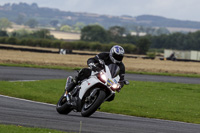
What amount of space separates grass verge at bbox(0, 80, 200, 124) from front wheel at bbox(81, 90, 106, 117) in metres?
3.03

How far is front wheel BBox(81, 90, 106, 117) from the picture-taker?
1150 centimetres

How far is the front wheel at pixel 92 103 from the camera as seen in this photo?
37.7 ft

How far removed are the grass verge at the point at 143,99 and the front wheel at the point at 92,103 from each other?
3.03 m

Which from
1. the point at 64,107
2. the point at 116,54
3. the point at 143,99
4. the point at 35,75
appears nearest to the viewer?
the point at 116,54

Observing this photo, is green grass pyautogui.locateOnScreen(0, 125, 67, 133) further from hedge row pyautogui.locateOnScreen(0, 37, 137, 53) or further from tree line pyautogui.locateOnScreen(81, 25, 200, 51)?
tree line pyautogui.locateOnScreen(81, 25, 200, 51)

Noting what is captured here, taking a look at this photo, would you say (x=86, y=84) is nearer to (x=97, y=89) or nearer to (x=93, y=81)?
(x=93, y=81)

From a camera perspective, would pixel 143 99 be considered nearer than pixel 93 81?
No

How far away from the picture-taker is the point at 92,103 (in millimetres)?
11641

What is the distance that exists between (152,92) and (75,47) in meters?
70.9

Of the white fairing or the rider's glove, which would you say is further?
the rider's glove

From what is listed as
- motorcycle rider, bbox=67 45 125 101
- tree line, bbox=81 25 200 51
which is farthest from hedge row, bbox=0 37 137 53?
motorcycle rider, bbox=67 45 125 101

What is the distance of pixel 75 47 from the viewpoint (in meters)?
92.4

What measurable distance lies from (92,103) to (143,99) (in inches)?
299

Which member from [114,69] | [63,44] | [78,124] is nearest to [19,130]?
[78,124]
